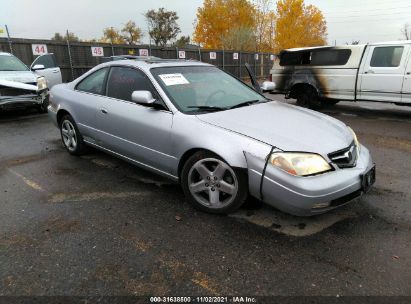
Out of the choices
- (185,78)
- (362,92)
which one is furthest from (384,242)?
(362,92)

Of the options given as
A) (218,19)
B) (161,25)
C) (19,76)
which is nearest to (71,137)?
(19,76)

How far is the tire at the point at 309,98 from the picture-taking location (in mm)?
10203

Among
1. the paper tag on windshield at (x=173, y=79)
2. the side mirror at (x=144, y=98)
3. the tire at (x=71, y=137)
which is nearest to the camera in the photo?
the side mirror at (x=144, y=98)

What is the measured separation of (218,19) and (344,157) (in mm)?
35748

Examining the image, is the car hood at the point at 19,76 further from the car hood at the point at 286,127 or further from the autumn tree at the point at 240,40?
the autumn tree at the point at 240,40

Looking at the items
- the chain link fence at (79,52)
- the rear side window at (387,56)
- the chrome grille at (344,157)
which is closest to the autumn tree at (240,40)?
the chain link fence at (79,52)

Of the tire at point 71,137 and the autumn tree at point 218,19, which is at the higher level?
the autumn tree at point 218,19

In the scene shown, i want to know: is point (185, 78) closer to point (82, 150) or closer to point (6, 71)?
point (82, 150)

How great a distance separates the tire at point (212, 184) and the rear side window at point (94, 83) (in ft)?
6.39

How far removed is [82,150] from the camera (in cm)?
535

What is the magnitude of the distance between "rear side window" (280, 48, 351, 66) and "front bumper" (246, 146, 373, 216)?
712 centimetres

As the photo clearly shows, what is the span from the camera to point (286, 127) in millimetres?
3451

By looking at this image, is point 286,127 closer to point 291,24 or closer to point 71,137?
point 71,137

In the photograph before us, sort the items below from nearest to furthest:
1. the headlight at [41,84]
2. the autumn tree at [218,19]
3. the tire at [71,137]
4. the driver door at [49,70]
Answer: the tire at [71,137] → the headlight at [41,84] → the driver door at [49,70] → the autumn tree at [218,19]
